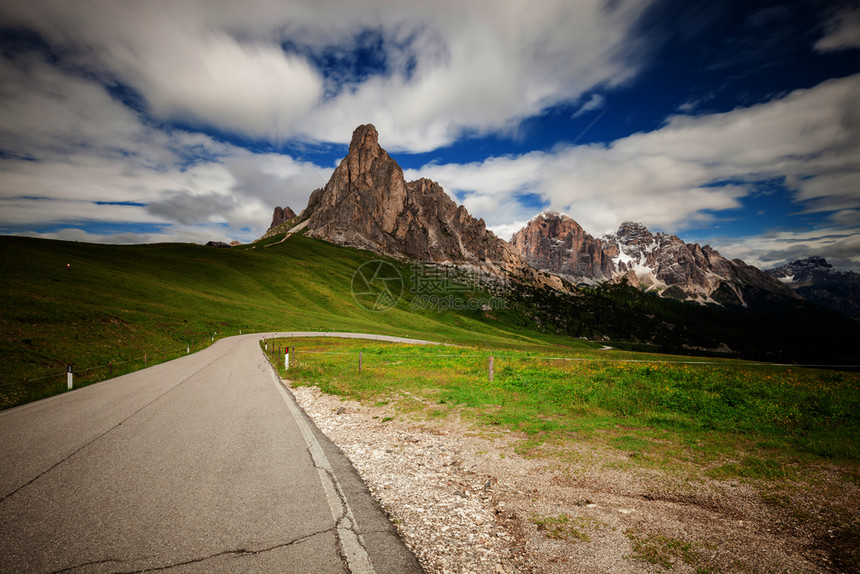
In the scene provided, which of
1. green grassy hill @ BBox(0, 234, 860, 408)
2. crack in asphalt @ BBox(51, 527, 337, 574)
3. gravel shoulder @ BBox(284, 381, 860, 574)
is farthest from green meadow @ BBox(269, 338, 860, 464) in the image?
green grassy hill @ BBox(0, 234, 860, 408)

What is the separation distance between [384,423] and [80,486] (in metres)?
7.55

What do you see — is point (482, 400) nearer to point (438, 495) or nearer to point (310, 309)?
point (438, 495)

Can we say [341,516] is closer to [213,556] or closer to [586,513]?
[213,556]

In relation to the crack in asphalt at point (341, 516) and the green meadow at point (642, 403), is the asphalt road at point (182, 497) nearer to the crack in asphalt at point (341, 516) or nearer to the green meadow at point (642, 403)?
the crack in asphalt at point (341, 516)

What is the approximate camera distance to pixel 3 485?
6.87 metres

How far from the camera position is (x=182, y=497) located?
646cm

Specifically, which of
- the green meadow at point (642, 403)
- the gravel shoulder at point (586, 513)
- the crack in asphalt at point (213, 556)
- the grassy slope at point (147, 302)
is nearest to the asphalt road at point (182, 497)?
the crack in asphalt at point (213, 556)

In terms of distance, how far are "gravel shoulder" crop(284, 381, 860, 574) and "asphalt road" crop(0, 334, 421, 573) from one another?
843 mm

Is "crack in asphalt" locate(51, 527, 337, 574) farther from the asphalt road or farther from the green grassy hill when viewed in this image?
the green grassy hill

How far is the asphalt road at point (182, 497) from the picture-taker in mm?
4727

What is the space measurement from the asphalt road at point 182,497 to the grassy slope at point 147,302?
44.8ft

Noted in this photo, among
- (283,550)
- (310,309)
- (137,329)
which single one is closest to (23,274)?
(137,329)

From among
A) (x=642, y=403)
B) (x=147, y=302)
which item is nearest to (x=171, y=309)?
(x=147, y=302)

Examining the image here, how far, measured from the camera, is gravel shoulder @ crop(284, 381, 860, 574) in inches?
188
